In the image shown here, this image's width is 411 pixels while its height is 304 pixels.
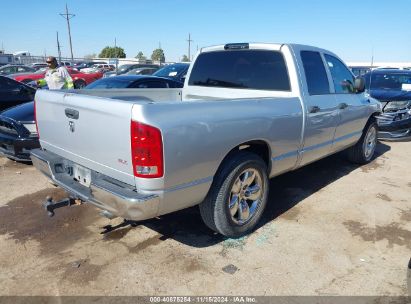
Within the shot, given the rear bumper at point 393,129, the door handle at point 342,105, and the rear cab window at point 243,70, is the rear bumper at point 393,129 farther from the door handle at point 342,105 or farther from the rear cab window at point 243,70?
the rear cab window at point 243,70

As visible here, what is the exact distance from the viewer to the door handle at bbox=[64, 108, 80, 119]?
315 centimetres

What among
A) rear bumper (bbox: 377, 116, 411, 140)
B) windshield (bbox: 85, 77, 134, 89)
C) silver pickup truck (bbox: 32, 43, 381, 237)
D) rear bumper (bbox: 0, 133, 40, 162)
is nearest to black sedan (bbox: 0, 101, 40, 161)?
rear bumper (bbox: 0, 133, 40, 162)

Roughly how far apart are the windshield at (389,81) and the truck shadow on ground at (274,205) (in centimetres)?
344

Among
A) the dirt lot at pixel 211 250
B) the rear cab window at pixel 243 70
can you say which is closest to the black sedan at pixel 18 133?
the dirt lot at pixel 211 250

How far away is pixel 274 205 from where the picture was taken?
15.0 feet

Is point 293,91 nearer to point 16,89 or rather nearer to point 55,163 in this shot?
point 55,163

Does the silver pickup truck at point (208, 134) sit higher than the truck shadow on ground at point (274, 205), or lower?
higher

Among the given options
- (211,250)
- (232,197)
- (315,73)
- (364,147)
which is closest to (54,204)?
(211,250)

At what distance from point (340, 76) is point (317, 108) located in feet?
4.18

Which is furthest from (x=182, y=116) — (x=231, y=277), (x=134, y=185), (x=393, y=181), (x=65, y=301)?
(x=393, y=181)

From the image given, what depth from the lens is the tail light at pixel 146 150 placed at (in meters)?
2.61

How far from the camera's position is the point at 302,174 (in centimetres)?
585

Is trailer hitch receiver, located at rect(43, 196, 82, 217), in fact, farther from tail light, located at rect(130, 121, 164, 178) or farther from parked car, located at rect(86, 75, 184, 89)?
parked car, located at rect(86, 75, 184, 89)

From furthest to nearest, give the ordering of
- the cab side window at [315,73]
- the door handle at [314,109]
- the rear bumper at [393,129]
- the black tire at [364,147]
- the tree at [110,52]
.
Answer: the tree at [110,52]
the rear bumper at [393,129]
the black tire at [364,147]
the cab side window at [315,73]
the door handle at [314,109]
